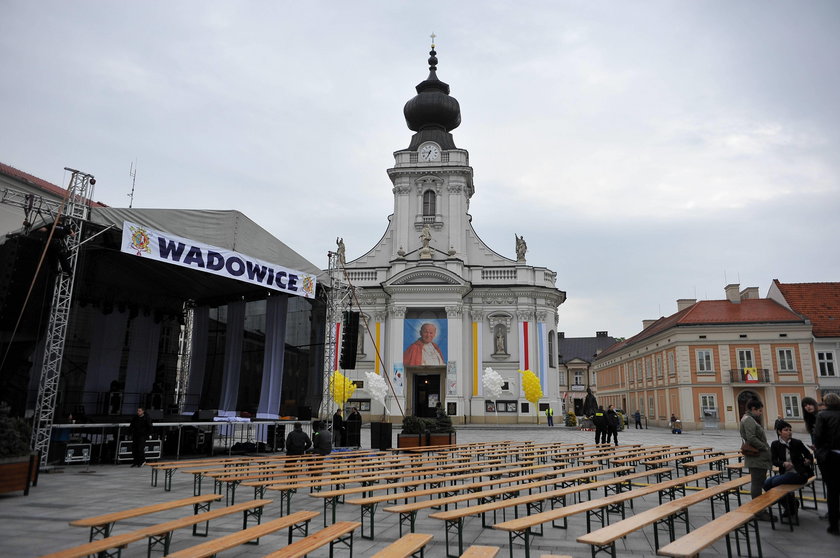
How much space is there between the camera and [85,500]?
8781 millimetres

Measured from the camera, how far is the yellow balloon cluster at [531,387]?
112ft

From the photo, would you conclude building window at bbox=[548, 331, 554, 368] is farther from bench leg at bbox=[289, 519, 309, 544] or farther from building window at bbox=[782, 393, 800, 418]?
bench leg at bbox=[289, 519, 309, 544]

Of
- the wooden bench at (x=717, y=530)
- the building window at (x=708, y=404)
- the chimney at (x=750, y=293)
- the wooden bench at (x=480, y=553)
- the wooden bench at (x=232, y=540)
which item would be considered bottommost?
the wooden bench at (x=232, y=540)

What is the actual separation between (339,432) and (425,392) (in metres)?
19.2

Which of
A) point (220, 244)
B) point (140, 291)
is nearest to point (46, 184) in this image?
point (140, 291)

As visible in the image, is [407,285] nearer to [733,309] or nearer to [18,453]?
[733,309]

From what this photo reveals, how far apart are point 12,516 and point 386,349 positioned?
29.8 meters

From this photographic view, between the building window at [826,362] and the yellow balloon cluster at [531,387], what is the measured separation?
56.8 feet

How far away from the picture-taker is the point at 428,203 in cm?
4003

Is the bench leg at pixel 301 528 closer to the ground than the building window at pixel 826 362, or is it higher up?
closer to the ground

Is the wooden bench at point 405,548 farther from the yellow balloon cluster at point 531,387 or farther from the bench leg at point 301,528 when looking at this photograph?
the yellow balloon cluster at point 531,387

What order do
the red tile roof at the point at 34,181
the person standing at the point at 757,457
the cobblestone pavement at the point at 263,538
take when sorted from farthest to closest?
the red tile roof at the point at 34,181, the person standing at the point at 757,457, the cobblestone pavement at the point at 263,538

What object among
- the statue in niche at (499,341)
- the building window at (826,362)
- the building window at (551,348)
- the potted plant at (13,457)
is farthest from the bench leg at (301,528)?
the building window at (826,362)

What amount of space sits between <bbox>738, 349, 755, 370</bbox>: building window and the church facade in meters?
11.4
